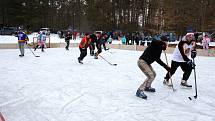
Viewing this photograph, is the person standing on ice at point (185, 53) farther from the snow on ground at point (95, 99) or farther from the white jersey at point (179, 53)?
the snow on ground at point (95, 99)

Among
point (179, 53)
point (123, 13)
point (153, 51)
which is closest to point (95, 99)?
point (153, 51)

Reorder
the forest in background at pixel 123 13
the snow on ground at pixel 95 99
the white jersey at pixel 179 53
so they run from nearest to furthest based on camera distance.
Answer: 1. the snow on ground at pixel 95 99
2. the white jersey at pixel 179 53
3. the forest in background at pixel 123 13

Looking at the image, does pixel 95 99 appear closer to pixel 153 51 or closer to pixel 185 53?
pixel 153 51

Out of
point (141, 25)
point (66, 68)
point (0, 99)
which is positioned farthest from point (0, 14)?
point (0, 99)

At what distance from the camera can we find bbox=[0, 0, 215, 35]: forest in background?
1447 inches

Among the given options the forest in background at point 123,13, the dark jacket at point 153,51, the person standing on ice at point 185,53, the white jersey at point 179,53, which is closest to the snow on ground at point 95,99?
the person standing on ice at point 185,53

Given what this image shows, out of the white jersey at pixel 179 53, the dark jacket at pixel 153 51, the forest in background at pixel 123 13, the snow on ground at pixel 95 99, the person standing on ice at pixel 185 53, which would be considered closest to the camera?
the snow on ground at pixel 95 99

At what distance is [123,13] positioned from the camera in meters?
47.9

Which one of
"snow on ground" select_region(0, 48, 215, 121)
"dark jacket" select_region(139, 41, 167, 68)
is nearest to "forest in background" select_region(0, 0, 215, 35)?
"snow on ground" select_region(0, 48, 215, 121)

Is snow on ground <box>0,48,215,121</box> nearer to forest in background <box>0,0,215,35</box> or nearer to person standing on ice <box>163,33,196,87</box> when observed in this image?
person standing on ice <box>163,33,196,87</box>

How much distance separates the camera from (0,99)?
6.09 meters

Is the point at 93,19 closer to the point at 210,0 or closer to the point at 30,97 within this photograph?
the point at 210,0

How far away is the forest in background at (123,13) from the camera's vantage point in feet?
121

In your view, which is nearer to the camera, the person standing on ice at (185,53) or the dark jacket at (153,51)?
the dark jacket at (153,51)
